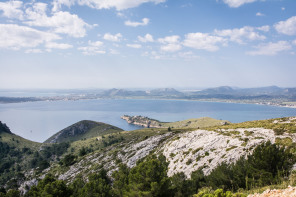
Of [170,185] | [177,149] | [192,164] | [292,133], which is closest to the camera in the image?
[170,185]

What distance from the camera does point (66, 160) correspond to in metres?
91.2

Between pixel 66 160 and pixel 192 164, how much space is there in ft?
254

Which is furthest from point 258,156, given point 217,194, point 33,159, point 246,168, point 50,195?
point 33,159

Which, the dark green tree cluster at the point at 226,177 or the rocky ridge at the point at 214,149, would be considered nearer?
the dark green tree cluster at the point at 226,177

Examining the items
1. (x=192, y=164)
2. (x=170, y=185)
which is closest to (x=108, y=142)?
(x=192, y=164)

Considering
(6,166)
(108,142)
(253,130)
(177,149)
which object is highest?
(253,130)

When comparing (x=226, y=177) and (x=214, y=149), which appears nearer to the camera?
(x=226, y=177)

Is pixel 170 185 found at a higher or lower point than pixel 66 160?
higher

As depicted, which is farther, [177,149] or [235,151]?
[177,149]

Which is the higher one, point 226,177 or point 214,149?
point 226,177

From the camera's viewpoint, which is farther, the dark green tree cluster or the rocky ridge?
the rocky ridge

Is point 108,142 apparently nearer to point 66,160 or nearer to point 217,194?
point 66,160

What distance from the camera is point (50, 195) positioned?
2988 cm

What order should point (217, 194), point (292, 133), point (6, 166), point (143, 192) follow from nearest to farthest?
point (217, 194), point (143, 192), point (292, 133), point (6, 166)
